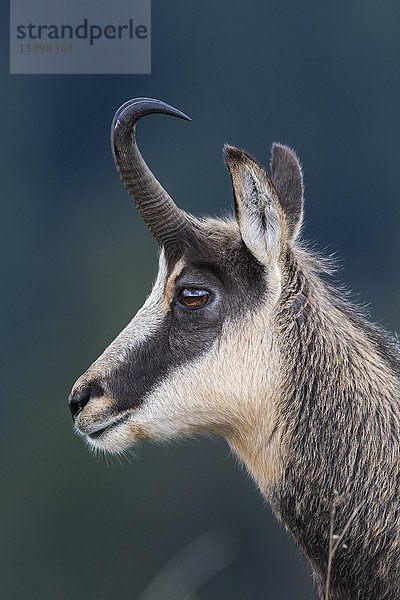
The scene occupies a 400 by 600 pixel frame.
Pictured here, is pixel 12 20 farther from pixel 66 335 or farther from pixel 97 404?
pixel 97 404

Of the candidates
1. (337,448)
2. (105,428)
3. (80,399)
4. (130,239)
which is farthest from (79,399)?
(130,239)

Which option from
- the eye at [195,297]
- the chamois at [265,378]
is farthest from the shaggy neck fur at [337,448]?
the eye at [195,297]

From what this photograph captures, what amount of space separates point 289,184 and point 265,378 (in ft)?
4.48

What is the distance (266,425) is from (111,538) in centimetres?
859

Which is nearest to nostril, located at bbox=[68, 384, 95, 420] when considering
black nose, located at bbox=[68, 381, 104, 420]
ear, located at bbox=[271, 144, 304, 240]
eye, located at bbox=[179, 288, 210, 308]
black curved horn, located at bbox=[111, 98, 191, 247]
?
black nose, located at bbox=[68, 381, 104, 420]

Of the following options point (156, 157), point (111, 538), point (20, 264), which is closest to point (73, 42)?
point (156, 157)

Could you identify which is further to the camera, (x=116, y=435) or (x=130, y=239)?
(x=130, y=239)

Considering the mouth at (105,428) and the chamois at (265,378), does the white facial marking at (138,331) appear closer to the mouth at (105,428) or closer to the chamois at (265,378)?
the chamois at (265,378)

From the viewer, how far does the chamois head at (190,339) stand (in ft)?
22.1

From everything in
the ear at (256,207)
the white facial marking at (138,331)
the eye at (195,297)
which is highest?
the ear at (256,207)

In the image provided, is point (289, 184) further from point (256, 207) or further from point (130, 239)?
point (130, 239)

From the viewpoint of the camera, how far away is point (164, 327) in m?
6.91

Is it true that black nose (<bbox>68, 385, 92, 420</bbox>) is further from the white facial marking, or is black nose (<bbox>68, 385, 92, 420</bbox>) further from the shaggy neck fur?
the shaggy neck fur

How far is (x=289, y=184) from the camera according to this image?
7.57 m
